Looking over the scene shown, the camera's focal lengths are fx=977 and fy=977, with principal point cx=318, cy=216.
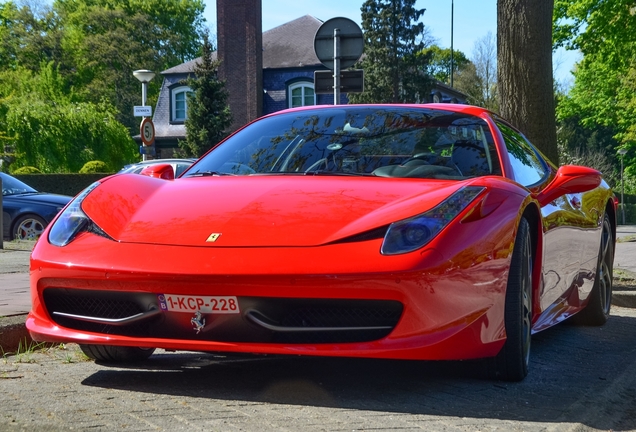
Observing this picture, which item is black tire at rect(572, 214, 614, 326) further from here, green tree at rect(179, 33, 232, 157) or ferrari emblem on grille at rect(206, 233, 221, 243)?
green tree at rect(179, 33, 232, 157)

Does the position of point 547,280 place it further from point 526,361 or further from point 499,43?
point 499,43

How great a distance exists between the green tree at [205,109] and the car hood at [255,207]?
1735 inches

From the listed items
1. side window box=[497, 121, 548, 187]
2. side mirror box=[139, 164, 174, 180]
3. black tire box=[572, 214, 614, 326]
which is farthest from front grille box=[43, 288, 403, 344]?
black tire box=[572, 214, 614, 326]

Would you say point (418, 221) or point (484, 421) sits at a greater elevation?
point (418, 221)

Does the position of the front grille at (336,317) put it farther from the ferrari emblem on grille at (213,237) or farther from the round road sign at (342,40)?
the round road sign at (342,40)

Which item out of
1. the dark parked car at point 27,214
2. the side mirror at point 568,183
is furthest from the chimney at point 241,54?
the side mirror at point 568,183

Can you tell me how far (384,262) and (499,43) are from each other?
235 inches

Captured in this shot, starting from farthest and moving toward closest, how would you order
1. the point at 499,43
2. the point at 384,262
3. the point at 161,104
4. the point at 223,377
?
the point at 161,104 < the point at 499,43 < the point at 223,377 < the point at 384,262

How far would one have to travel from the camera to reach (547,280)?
14.9 ft

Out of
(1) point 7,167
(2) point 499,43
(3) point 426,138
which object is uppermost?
(2) point 499,43

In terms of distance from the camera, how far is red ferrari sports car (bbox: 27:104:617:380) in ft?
11.2

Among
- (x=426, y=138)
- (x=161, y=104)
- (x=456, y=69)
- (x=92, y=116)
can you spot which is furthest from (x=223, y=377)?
(x=456, y=69)

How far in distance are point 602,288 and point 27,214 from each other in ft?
36.8

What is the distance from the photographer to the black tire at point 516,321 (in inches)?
151
